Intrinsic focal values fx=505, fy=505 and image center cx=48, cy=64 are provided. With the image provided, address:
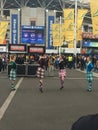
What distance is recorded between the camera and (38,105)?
49.4 feet

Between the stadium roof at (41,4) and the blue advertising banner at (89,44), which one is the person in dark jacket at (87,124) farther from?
the stadium roof at (41,4)

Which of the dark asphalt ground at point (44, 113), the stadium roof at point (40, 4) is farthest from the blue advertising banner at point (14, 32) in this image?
the dark asphalt ground at point (44, 113)

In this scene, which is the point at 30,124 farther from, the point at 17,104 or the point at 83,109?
the point at 17,104

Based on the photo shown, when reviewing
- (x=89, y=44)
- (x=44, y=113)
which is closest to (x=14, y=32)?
(x=89, y=44)

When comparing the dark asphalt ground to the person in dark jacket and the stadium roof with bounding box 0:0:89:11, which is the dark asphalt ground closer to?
the person in dark jacket

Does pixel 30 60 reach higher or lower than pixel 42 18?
lower

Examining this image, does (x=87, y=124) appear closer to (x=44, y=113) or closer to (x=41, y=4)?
(x=44, y=113)

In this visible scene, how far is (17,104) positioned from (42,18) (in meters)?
119

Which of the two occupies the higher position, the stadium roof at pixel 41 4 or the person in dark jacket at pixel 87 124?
the stadium roof at pixel 41 4

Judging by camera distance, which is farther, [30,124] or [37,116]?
[37,116]

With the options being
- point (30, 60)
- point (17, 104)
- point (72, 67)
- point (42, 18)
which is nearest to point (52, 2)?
point (42, 18)

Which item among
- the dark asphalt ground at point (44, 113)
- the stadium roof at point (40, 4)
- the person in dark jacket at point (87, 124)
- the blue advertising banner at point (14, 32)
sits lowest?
the dark asphalt ground at point (44, 113)

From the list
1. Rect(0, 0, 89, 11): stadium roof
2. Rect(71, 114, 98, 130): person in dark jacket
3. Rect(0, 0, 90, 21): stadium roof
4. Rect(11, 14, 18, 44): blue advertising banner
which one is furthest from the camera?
Rect(0, 0, 89, 11): stadium roof

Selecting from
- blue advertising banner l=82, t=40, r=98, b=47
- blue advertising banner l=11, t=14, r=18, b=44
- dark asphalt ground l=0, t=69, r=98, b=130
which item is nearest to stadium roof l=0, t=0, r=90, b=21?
blue advertising banner l=11, t=14, r=18, b=44
